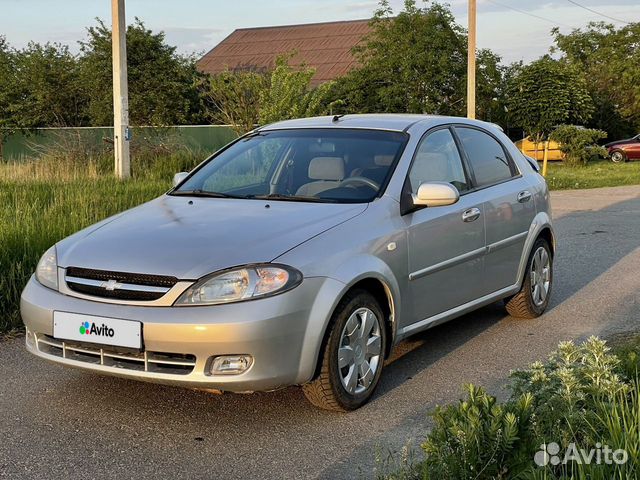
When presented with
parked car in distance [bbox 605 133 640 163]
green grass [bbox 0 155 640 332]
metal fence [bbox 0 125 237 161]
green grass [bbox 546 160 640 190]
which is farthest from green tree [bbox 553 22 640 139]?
green grass [bbox 0 155 640 332]

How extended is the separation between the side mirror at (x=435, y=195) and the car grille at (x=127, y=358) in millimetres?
1768

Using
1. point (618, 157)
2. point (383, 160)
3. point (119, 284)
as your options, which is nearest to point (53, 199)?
point (383, 160)

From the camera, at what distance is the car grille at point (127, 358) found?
13.3ft

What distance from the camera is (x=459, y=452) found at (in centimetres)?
295

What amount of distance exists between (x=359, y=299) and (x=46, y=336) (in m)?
1.65

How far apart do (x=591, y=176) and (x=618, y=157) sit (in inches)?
456

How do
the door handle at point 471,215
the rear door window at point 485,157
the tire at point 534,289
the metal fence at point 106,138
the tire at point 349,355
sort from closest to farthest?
the tire at point 349,355, the door handle at point 471,215, the rear door window at point 485,157, the tire at point 534,289, the metal fence at point 106,138

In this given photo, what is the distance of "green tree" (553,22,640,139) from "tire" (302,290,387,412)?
36224 mm

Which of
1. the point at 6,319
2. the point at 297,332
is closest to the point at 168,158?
the point at 6,319

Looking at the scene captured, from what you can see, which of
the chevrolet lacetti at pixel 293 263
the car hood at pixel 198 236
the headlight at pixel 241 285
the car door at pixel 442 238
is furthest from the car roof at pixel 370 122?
the headlight at pixel 241 285

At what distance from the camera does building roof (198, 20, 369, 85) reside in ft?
150

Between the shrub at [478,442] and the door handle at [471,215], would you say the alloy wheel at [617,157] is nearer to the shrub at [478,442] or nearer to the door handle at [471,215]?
the door handle at [471,215]

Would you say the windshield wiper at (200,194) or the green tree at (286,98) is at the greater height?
the green tree at (286,98)

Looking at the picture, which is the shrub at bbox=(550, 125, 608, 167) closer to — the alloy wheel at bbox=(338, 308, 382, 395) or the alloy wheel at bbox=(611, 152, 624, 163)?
the alloy wheel at bbox=(611, 152, 624, 163)
